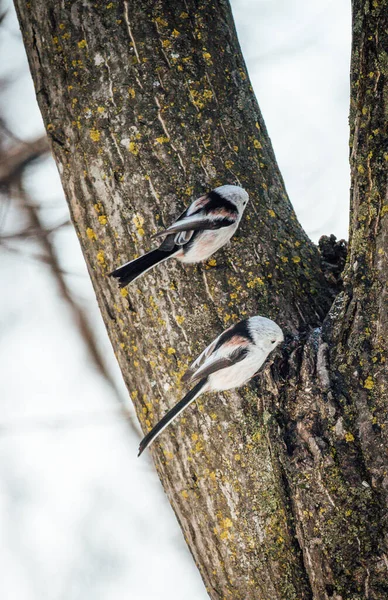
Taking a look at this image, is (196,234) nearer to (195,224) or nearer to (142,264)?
(195,224)

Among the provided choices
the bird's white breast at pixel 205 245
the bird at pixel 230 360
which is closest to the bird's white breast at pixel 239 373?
the bird at pixel 230 360

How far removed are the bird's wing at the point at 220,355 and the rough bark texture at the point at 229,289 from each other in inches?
1.0

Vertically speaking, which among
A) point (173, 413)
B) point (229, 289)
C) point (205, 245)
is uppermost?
point (205, 245)

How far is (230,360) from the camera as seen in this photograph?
115 cm

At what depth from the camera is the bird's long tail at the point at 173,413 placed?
3.72ft

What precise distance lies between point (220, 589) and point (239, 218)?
0.81 metres

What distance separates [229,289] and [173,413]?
0.30 metres

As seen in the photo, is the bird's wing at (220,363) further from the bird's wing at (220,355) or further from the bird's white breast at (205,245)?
the bird's white breast at (205,245)

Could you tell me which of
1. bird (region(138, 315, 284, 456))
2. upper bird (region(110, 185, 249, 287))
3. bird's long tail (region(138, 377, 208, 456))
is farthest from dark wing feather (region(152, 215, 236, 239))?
bird's long tail (region(138, 377, 208, 456))

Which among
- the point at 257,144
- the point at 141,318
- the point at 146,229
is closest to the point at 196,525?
the point at 141,318

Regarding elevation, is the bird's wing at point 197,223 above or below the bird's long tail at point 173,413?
above

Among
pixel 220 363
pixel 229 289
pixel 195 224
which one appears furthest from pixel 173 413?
pixel 195 224

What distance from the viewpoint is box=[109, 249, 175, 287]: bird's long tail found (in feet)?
3.93

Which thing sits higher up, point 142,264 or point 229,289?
point 142,264
